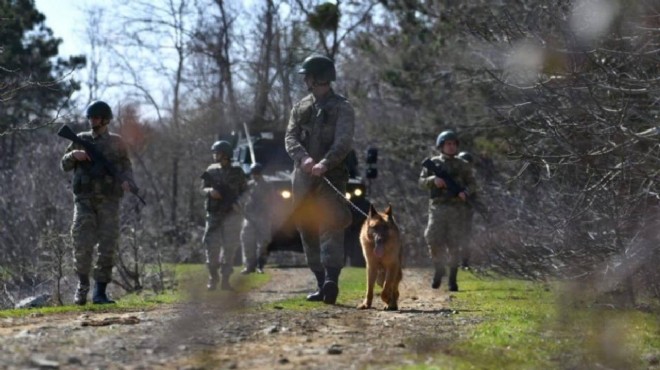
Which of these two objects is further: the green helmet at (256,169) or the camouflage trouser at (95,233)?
the green helmet at (256,169)

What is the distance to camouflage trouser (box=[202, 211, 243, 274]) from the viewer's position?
17.2 meters

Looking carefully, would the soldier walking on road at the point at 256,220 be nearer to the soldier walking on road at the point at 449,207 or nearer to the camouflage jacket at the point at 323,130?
the soldier walking on road at the point at 449,207

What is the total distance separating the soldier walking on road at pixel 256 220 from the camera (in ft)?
73.0

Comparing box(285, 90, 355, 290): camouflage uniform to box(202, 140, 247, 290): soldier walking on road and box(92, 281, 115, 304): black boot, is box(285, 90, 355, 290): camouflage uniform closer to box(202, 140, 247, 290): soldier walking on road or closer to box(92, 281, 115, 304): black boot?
box(92, 281, 115, 304): black boot

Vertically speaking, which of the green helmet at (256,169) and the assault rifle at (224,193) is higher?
the green helmet at (256,169)

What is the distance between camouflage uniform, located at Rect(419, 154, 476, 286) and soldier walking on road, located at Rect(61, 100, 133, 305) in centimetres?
480

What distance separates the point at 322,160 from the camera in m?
11.7

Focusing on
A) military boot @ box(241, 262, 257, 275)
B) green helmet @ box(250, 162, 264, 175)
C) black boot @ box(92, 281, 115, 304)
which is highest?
green helmet @ box(250, 162, 264, 175)

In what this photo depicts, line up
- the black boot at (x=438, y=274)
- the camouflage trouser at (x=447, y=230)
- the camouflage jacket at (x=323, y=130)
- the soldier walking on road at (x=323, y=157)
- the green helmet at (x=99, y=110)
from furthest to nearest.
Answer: the black boot at (x=438, y=274) → the camouflage trouser at (x=447, y=230) → the green helmet at (x=99, y=110) → the soldier walking on road at (x=323, y=157) → the camouflage jacket at (x=323, y=130)

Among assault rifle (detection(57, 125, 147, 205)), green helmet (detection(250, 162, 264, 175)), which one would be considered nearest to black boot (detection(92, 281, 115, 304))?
assault rifle (detection(57, 125, 147, 205))

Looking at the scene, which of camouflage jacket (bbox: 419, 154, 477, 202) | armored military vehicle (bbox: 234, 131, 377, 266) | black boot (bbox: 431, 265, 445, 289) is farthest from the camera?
armored military vehicle (bbox: 234, 131, 377, 266)

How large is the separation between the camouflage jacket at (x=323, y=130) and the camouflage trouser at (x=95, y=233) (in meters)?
2.15

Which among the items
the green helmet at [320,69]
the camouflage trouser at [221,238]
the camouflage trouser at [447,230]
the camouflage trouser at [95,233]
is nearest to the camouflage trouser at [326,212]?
the green helmet at [320,69]

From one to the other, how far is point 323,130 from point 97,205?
2.57 metres
